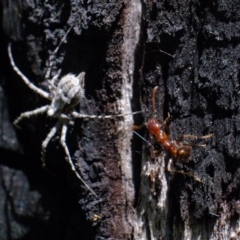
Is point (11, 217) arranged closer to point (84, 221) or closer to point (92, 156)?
point (84, 221)

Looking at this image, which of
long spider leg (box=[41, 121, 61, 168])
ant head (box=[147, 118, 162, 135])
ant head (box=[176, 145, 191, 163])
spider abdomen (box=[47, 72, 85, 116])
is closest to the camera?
ant head (box=[176, 145, 191, 163])

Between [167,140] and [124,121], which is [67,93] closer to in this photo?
[124,121]

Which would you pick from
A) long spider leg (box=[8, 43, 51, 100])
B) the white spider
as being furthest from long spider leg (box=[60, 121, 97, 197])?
long spider leg (box=[8, 43, 51, 100])

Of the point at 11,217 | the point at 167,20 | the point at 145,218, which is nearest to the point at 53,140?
the point at 11,217

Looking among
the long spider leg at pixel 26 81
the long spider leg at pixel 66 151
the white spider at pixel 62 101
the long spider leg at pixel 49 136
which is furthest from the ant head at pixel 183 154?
the long spider leg at pixel 26 81

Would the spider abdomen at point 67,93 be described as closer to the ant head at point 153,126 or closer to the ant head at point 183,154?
the ant head at point 153,126

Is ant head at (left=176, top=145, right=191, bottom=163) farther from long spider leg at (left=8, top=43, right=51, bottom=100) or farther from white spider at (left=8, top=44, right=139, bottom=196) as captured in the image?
long spider leg at (left=8, top=43, right=51, bottom=100)
